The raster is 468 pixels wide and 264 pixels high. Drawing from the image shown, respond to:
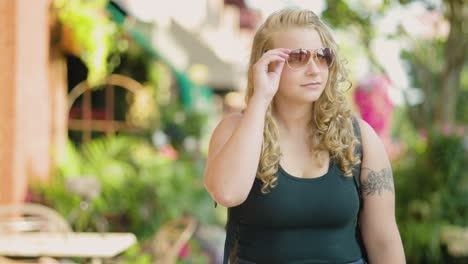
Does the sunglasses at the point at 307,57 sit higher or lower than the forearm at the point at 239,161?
higher

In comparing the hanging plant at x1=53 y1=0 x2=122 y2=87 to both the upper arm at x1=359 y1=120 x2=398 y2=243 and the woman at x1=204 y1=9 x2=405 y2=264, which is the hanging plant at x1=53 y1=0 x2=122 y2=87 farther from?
the upper arm at x1=359 y1=120 x2=398 y2=243

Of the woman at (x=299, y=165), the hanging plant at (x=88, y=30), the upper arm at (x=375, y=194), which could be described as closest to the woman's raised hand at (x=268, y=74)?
the woman at (x=299, y=165)

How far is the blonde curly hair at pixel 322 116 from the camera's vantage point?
7.13 ft

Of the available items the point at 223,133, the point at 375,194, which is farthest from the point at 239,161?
the point at 375,194

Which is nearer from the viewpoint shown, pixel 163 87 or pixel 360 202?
pixel 360 202

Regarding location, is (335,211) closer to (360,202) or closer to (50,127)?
(360,202)

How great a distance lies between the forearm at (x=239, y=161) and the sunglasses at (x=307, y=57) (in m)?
0.13

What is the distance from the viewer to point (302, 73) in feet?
7.12

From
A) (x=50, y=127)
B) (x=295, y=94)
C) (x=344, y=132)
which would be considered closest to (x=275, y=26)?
(x=295, y=94)

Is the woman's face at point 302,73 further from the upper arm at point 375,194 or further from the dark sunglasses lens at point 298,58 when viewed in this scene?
the upper arm at point 375,194

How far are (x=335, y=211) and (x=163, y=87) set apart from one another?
8252 millimetres

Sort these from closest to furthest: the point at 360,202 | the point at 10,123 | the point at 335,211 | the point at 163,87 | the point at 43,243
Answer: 1. the point at 335,211
2. the point at 360,202
3. the point at 43,243
4. the point at 10,123
5. the point at 163,87

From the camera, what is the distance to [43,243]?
17.5 feet

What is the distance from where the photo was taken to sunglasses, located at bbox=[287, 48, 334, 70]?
7.08 ft
